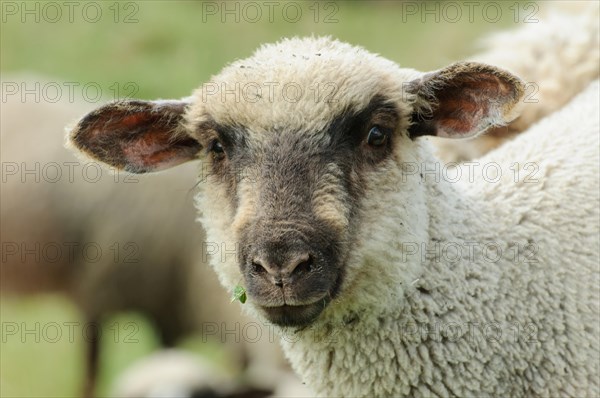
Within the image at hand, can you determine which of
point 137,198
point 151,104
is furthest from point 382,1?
point 151,104

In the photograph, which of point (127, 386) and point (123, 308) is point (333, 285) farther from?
point (123, 308)

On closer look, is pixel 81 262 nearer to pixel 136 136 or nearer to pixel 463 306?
pixel 136 136

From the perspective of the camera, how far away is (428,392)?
3.66 meters

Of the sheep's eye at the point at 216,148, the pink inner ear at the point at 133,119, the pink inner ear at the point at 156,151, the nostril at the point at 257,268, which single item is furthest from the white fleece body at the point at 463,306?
the pink inner ear at the point at 133,119

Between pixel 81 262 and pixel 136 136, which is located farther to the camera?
pixel 81 262

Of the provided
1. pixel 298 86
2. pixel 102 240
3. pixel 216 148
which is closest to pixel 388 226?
pixel 298 86

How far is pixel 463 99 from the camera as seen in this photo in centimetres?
383

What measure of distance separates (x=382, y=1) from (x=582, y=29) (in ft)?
29.4

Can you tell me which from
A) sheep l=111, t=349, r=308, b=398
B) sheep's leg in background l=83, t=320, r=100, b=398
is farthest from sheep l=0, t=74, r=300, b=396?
sheep l=111, t=349, r=308, b=398

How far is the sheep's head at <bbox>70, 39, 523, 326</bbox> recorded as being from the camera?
3.38 metres

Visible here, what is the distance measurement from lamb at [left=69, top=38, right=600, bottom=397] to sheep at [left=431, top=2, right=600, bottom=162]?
128 centimetres

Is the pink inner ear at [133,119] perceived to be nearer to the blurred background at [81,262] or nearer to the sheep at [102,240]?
the blurred background at [81,262]

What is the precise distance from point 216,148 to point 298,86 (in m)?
0.43

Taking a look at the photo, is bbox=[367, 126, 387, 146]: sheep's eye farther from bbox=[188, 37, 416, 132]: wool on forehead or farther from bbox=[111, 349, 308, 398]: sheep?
bbox=[111, 349, 308, 398]: sheep
